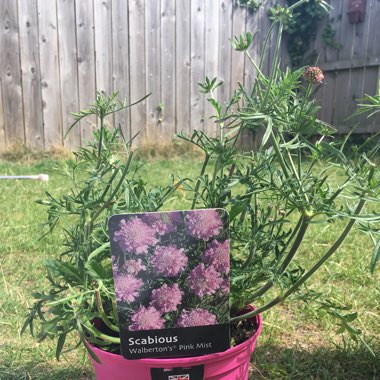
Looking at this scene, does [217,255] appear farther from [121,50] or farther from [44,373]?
[121,50]

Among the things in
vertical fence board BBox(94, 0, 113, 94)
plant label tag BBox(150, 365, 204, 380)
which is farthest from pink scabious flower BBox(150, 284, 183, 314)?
vertical fence board BBox(94, 0, 113, 94)

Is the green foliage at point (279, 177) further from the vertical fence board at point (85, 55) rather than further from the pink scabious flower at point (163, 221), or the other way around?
the vertical fence board at point (85, 55)

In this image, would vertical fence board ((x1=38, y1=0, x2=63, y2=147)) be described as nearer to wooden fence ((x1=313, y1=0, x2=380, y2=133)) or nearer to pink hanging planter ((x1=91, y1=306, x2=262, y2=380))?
wooden fence ((x1=313, y1=0, x2=380, y2=133))

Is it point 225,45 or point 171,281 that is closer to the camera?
point 171,281

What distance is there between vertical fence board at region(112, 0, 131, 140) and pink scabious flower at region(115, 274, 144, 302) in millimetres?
3186

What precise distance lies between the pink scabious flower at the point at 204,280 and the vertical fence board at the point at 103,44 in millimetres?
3305

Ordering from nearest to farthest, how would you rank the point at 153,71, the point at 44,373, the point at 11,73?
the point at 44,373, the point at 11,73, the point at 153,71

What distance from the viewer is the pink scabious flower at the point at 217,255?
0.83 metres

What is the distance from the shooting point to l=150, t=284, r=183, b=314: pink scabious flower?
0.82 m

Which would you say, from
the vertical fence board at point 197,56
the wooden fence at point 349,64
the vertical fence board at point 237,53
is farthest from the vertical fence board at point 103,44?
the wooden fence at point 349,64

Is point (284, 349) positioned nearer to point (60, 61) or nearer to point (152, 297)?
point (152, 297)

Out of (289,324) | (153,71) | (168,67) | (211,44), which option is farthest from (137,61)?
(289,324)

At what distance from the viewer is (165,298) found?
2.70 ft

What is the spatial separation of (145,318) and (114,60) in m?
3.39
